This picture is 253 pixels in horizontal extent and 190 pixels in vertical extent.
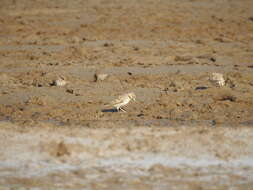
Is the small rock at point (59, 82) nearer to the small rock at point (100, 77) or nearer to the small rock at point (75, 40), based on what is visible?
the small rock at point (100, 77)

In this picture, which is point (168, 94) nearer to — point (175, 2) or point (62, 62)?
point (62, 62)

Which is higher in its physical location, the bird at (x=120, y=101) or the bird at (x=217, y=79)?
the bird at (x=217, y=79)

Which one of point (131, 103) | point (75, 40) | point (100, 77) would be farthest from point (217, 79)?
point (75, 40)

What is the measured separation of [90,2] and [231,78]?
1418 cm

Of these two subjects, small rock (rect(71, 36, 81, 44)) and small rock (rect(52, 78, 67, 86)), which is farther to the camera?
small rock (rect(71, 36, 81, 44))

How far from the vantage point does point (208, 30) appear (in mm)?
21438

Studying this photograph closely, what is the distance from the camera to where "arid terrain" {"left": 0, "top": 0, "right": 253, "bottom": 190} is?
803 centimetres

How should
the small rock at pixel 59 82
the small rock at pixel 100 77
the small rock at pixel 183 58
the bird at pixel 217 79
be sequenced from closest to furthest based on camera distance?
the bird at pixel 217 79, the small rock at pixel 59 82, the small rock at pixel 100 77, the small rock at pixel 183 58

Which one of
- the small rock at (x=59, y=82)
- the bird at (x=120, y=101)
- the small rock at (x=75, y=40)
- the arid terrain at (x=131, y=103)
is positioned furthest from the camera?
the small rock at (x=75, y=40)

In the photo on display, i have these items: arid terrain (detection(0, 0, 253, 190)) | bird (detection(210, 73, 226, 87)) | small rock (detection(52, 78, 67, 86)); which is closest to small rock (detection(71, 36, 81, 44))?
arid terrain (detection(0, 0, 253, 190))

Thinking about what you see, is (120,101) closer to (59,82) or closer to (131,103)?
(131,103)

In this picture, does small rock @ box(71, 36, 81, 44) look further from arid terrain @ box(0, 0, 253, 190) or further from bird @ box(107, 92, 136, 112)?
bird @ box(107, 92, 136, 112)

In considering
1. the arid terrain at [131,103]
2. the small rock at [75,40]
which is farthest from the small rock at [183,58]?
the small rock at [75,40]

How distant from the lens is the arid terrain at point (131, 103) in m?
8.03
